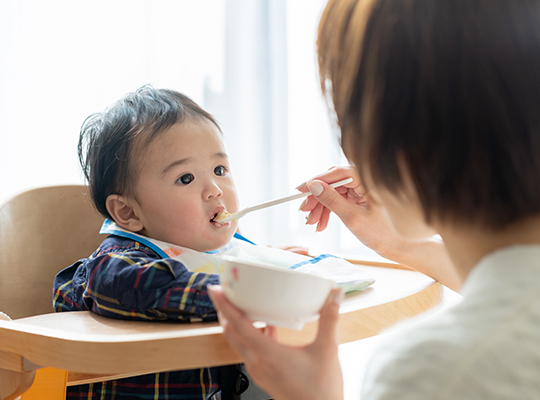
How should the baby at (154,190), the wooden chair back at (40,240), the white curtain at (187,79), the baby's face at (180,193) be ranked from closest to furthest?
the baby at (154,190)
the baby's face at (180,193)
the wooden chair back at (40,240)
the white curtain at (187,79)

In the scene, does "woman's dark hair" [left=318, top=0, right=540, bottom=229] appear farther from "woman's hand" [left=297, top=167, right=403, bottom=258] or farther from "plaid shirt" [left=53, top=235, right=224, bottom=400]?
"woman's hand" [left=297, top=167, right=403, bottom=258]

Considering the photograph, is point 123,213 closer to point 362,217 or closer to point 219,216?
point 219,216

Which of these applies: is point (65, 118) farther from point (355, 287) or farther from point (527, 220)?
point (527, 220)

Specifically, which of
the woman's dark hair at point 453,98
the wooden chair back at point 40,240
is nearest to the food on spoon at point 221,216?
the wooden chair back at point 40,240

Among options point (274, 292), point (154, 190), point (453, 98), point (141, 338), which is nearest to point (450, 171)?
point (453, 98)

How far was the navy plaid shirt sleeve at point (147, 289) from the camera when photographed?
25.3 inches

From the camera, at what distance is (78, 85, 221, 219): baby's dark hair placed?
0.96 m

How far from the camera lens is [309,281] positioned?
0.46 metres

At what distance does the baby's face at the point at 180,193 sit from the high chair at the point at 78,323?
10.3 inches

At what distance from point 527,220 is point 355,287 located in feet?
1.22

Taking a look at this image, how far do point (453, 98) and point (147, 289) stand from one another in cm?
46

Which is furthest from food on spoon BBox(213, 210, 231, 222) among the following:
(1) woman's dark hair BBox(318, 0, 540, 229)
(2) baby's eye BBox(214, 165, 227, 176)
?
(1) woman's dark hair BBox(318, 0, 540, 229)

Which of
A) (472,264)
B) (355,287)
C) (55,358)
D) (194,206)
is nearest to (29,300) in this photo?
(194,206)

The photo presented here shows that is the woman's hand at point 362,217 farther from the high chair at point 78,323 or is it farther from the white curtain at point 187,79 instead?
the white curtain at point 187,79
